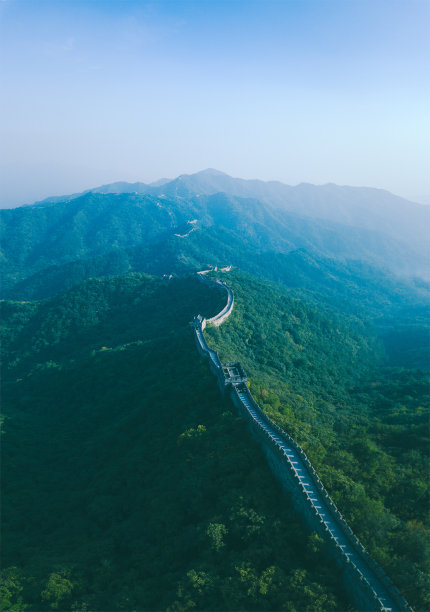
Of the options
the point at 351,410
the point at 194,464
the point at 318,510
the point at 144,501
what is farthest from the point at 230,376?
the point at 351,410

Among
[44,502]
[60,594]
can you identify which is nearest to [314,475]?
[60,594]

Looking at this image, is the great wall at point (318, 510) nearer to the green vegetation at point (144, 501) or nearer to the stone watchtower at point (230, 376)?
the stone watchtower at point (230, 376)

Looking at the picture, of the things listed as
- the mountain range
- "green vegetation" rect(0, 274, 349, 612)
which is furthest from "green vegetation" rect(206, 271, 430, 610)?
"green vegetation" rect(0, 274, 349, 612)

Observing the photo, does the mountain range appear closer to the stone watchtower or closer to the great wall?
the great wall

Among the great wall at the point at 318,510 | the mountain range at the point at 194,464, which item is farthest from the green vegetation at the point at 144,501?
the great wall at the point at 318,510

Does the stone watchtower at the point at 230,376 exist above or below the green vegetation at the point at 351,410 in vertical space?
above
